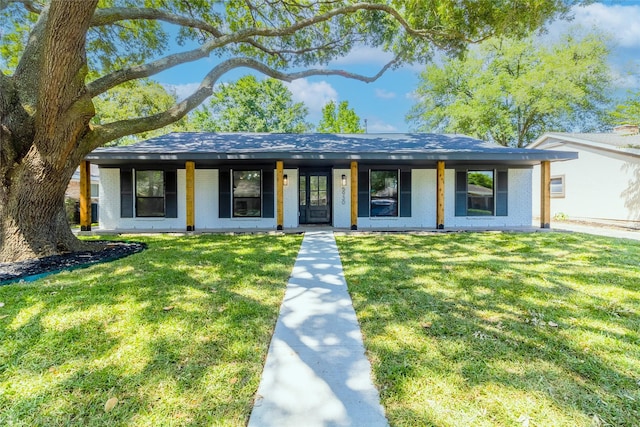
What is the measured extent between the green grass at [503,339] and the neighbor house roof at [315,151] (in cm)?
424

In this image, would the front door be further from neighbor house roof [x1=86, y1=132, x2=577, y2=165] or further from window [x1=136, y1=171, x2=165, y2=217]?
window [x1=136, y1=171, x2=165, y2=217]

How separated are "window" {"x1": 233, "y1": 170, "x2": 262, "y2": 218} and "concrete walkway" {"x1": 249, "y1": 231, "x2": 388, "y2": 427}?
7.00m

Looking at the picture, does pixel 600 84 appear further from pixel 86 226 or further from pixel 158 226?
pixel 86 226

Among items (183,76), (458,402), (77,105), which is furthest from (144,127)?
(183,76)

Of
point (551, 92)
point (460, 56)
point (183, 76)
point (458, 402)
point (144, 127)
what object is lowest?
point (458, 402)

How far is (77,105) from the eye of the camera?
5434 millimetres

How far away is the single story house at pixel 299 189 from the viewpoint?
10312mm

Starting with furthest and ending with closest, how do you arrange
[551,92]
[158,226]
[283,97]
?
[283,97]
[551,92]
[158,226]

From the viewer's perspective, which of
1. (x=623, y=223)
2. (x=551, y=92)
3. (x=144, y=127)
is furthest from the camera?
(x=551, y=92)

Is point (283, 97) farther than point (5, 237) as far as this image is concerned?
Yes

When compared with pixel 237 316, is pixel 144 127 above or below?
above

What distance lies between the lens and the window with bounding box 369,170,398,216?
35.5ft

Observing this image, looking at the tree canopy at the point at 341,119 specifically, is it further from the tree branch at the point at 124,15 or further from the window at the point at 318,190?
the tree branch at the point at 124,15

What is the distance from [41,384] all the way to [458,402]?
9.05ft
